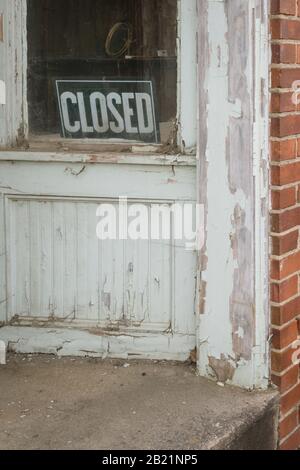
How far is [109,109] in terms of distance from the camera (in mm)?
3332

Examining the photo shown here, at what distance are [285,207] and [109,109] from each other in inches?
35.6

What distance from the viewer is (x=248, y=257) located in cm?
307

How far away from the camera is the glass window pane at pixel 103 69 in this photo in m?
3.27

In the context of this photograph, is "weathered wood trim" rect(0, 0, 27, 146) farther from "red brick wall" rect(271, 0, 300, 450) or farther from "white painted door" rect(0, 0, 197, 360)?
"red brick wall" rect(271, 0, 300, 450)

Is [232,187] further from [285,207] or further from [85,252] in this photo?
[85,252]

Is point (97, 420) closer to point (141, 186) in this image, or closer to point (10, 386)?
point (10, 386)

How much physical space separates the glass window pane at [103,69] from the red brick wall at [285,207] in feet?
1.59

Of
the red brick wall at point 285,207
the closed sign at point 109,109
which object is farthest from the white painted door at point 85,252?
the red brick wall at point 285,207

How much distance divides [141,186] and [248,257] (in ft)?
1.97

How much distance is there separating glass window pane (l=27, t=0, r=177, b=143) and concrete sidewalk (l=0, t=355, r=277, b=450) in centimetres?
106

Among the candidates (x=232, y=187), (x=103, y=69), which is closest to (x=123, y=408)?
(x=232, y=187)

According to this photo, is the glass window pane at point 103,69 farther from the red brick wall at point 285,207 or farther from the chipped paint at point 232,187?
the red brick wall at point 285,207

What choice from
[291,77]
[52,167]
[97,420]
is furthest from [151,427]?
[291,77]
